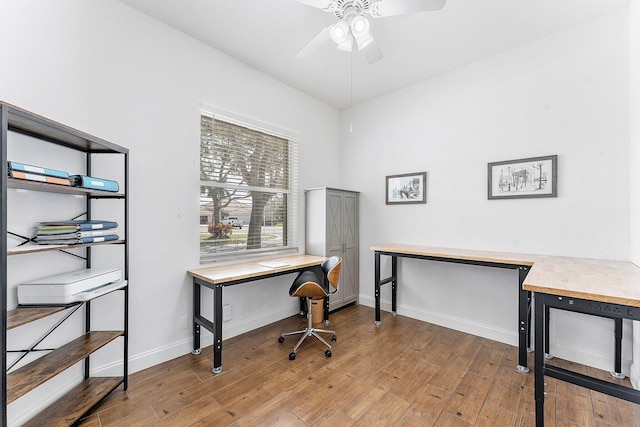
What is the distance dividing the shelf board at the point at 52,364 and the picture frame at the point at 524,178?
3.67 m

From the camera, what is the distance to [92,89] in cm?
209

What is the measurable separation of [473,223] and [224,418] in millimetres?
2965

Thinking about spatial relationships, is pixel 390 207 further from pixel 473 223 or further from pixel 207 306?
pixel 207 306

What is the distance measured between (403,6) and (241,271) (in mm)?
2448

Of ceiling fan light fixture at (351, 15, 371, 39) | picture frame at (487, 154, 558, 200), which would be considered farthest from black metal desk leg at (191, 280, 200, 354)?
picture frame at (487, 154, 558, 200)

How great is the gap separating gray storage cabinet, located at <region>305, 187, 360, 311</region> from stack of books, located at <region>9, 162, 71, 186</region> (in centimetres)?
256

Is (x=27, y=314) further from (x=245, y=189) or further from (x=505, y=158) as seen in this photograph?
(x=505, y=158)

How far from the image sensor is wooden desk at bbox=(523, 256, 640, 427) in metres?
1.31

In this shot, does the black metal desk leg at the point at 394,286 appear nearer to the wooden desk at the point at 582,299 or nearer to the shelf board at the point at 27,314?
the wooden desk at the point at 582,299

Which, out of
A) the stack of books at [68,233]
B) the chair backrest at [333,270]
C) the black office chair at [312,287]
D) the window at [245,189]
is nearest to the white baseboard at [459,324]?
the black office chair at [312,287]

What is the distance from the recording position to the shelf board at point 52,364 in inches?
54.4

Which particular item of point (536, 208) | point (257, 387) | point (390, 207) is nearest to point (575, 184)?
point (536, 208)

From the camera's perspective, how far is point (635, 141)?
2.16 meters

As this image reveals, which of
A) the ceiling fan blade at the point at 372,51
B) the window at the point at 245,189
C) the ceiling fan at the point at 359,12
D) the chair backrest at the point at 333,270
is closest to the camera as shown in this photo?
the ceiling fan at the point at 359,12
